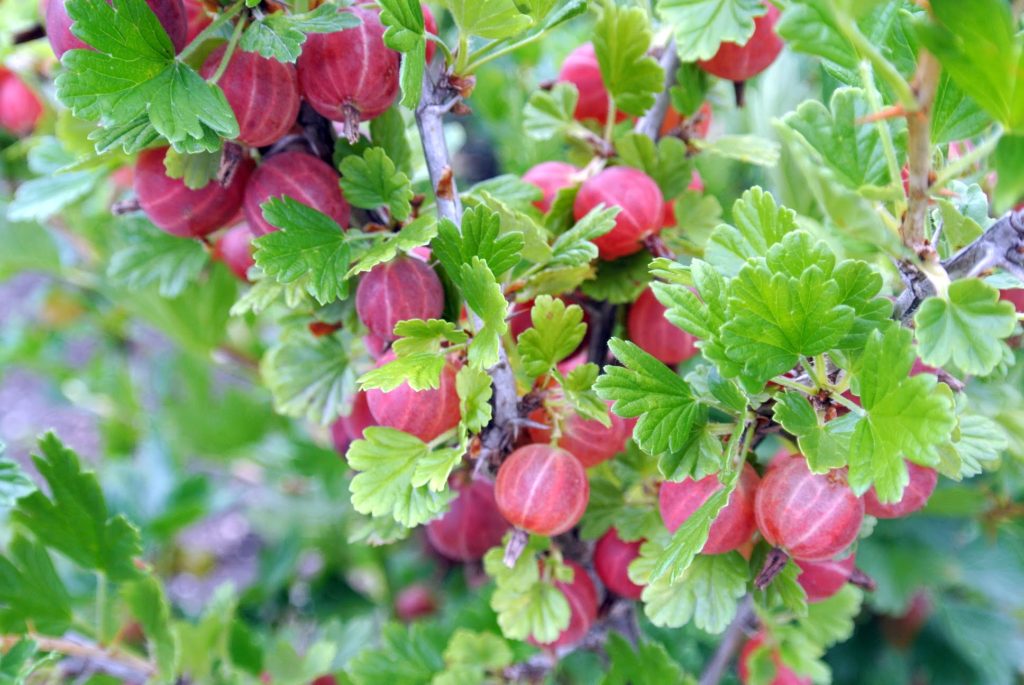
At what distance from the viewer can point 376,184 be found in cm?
57

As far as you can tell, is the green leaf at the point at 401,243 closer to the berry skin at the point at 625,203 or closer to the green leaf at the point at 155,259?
the berry skin at the point at 625,203

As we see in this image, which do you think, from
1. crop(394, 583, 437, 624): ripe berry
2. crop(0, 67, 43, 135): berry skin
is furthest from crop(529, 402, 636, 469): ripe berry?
crop(0, 67, 43, 135): berry skin

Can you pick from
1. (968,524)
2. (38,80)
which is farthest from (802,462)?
(38,80)

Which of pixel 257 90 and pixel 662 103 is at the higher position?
pixel 257 90

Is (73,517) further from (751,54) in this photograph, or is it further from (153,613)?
(751,54)

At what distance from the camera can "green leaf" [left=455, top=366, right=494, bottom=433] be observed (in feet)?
1.73

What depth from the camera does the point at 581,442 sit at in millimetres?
611

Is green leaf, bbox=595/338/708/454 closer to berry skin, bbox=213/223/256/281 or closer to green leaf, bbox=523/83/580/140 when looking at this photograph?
green leaf, bbox=523/83/580/140

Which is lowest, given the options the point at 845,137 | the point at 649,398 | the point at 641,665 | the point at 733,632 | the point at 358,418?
the point at 733,632

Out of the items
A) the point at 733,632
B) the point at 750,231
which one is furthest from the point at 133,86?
the point at 733,632

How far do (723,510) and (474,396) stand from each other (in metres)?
0.18

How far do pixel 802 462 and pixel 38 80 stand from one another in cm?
114

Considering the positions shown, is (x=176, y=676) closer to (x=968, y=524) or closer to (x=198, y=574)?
(x=198, y=574)

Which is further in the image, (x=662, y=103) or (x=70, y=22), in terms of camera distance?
(x=662, y=103)
